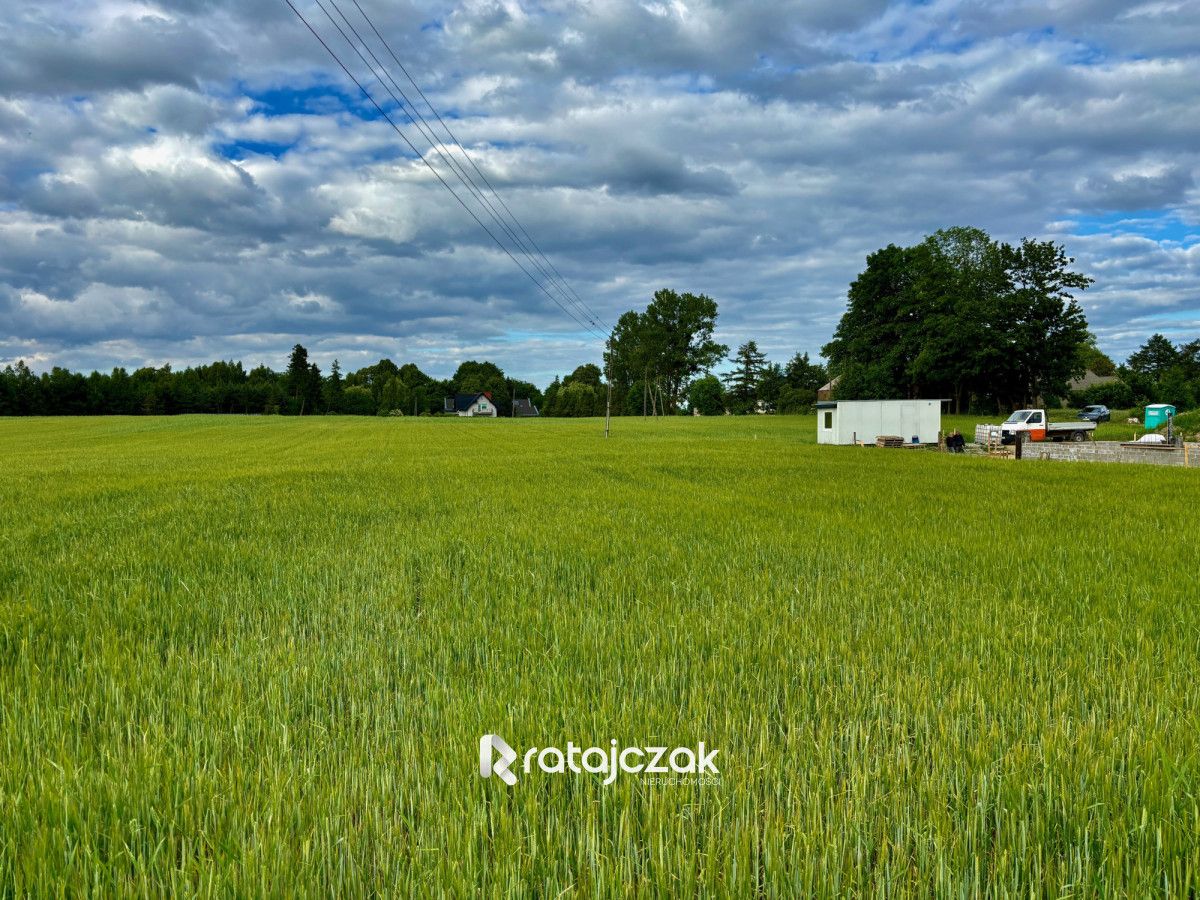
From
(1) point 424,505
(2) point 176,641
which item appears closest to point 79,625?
(2) point 176,641

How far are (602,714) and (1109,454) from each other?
3281 cm

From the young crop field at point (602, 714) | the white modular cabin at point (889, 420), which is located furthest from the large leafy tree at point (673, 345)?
the young crop field at point (602, 714)

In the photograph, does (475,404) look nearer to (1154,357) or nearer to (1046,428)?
(1046,428)

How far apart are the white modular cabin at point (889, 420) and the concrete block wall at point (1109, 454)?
42.8ft

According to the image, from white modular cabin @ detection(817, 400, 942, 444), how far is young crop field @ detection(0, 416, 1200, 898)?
3798 centimetres

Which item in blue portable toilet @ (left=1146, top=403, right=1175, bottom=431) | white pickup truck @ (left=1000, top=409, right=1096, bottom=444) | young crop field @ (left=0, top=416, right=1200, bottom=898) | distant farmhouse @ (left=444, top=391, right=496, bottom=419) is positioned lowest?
young crop field @ (left=0, top=416, right=1200, bottom=898)

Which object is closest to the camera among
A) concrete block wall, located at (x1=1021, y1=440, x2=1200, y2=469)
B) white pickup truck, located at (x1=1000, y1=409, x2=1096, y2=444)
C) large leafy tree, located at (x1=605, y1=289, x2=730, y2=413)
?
concrete block wall, located at (x1=1021, y1=440, x2=1200, y2=469)

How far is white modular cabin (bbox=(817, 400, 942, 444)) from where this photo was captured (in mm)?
44281

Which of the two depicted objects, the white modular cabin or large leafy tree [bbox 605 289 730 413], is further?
large leafy tree [bbox 605 289 730 413]

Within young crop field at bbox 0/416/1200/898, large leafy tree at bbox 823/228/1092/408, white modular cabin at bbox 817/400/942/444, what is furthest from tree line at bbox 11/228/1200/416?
young crop field at bbox 0/416/1200/898

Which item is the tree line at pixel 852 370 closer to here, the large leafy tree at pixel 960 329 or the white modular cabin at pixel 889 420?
the large leafy tree at pixel 960 329

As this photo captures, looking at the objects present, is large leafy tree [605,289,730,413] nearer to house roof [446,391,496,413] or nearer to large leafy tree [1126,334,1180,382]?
house roof [446,391,496,413]

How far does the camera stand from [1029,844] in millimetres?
2406

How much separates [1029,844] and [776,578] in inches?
177
